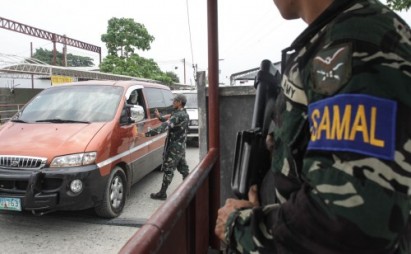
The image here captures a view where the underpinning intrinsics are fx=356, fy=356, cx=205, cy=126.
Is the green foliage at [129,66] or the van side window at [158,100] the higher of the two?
the green foliage at [129,66]

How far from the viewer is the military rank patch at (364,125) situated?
657mm

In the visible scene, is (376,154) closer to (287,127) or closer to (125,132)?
(287,127)

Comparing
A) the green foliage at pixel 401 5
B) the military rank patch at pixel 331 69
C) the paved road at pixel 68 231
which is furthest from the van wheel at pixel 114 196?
Result: the green foliage at pixel 401 5

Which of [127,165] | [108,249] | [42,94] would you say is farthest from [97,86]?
[108,249]

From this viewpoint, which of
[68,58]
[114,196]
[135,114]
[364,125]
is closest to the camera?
[364,125]

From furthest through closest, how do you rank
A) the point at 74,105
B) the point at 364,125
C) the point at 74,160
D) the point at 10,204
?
1. the point at 74,105
2. the point at 74,160
3. the point at 10,204
4. the point at 364,125

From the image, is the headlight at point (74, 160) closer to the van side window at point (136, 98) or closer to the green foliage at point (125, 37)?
the van side window at point (136, 98)

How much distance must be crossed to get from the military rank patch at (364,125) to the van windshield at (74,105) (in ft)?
14.4

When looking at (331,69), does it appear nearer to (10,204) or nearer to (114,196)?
(10,204)

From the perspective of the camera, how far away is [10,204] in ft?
12.9

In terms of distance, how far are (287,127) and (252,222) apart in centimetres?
27

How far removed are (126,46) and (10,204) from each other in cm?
2458

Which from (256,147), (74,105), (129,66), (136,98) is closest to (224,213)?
(256,147)

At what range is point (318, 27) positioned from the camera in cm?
86
